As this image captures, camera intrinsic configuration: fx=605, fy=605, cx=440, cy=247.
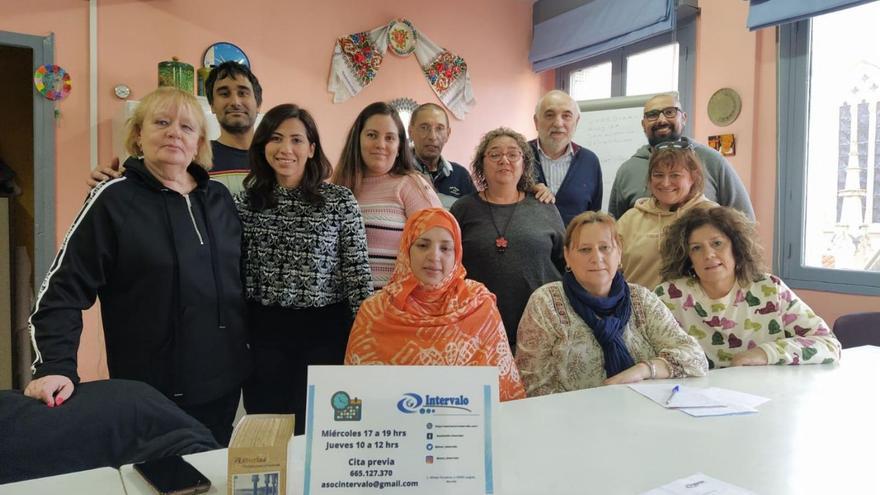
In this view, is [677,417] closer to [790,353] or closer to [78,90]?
[790,353]

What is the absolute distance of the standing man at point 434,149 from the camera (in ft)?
9.01

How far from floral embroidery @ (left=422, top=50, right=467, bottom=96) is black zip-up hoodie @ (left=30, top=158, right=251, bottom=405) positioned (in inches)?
134

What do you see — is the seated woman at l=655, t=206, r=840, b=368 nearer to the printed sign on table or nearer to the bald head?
the bald head

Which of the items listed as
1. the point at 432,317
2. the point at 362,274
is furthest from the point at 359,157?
the point at 432,317

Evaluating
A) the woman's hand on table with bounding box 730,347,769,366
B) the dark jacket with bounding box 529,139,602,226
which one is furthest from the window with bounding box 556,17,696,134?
the woman's hand on table with bounding box 730,347,769,366

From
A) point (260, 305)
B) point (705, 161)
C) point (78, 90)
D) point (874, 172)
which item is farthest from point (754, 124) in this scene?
point (78, 90)

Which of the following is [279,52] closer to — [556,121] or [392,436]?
[556,121]

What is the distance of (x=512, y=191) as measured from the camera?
7.71 feet

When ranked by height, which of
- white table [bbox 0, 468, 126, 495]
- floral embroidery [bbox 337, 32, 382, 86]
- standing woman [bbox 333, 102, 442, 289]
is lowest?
white table [bbox 0, 468, 126, 495]

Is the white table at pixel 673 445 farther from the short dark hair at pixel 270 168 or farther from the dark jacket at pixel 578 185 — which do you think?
the dark jacket at pixel 578 185

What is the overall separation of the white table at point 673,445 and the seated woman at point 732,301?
341 millimetres

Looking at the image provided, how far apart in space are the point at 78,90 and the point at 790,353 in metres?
3.83

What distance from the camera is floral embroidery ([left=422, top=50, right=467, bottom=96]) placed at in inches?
193

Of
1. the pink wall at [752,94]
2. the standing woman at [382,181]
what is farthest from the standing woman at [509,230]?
the pink wall at [752,94]
